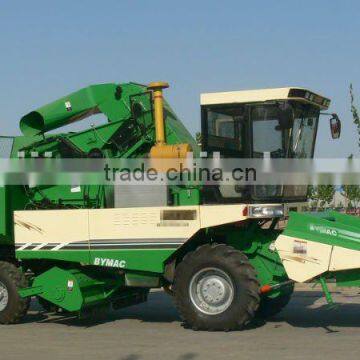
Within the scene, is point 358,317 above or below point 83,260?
below

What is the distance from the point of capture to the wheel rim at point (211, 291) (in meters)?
9.57

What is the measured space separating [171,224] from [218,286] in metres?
1.08

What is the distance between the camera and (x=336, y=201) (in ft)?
149

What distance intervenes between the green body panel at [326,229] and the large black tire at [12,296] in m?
4.11

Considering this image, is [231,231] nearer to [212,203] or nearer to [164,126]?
[212,203]

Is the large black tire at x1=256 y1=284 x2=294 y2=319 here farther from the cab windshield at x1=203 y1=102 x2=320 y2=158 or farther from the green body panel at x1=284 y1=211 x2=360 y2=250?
the cab windshield at x1=203 y1=102 x2=320 y2=158

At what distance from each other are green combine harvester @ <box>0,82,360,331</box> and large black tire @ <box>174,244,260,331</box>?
0.01m

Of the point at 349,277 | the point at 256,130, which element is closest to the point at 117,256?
the point at 256,130

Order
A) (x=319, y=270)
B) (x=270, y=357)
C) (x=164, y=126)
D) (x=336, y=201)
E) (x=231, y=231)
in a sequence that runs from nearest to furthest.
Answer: (x=270, y=357) → (x=319, y=270) → (x=231, y=231) → (x=164, y=126) → (x=336, y=201)

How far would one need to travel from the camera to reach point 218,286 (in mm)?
9633

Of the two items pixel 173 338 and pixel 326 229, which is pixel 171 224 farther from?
pixel 326 229

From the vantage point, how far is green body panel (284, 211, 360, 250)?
9164 millimetres

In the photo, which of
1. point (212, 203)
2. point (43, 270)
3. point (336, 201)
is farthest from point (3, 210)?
point (336, 201)

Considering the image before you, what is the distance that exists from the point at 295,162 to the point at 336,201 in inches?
1423
